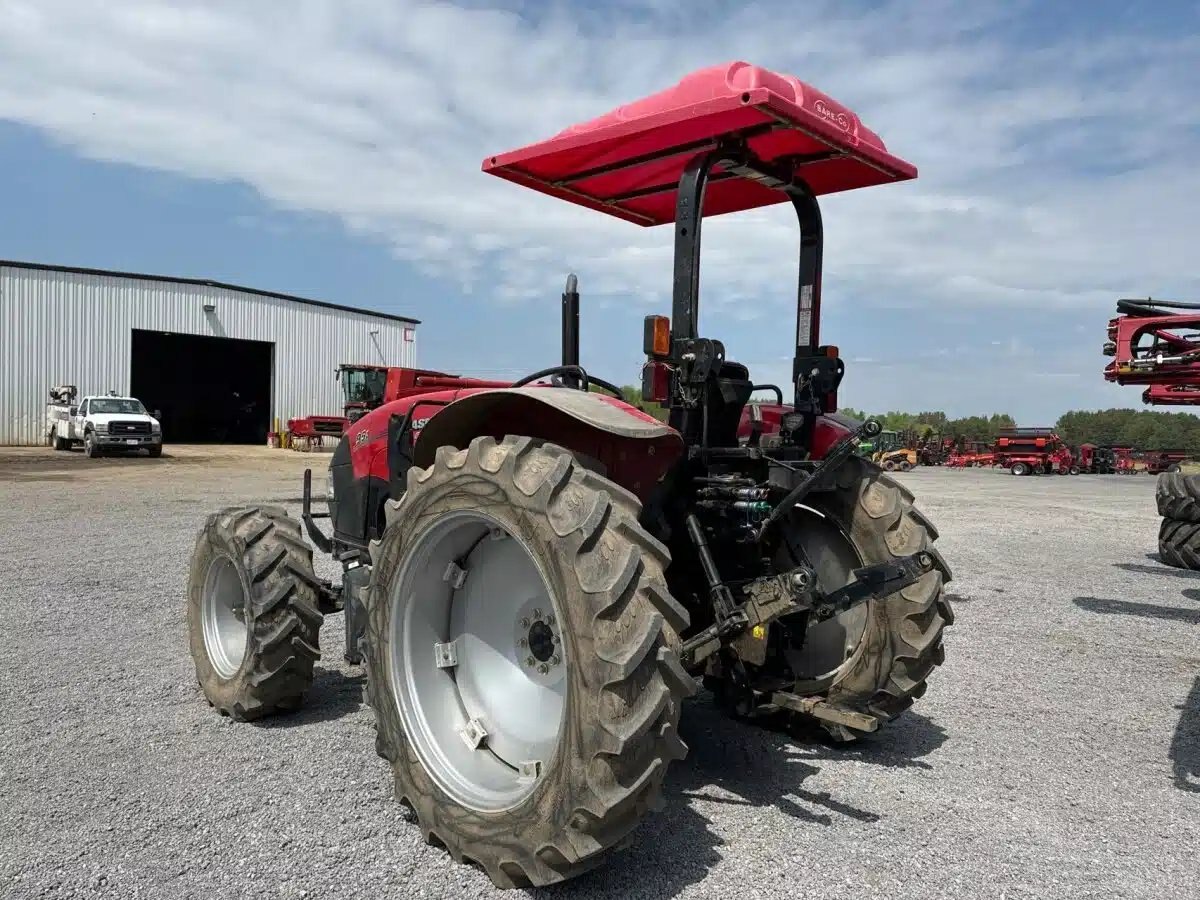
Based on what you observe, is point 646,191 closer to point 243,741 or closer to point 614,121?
point 614,121

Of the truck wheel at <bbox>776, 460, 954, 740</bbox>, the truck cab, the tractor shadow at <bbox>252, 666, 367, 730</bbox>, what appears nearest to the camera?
the truck wheel at <bbox>776, 460, 954, 740</bbox>

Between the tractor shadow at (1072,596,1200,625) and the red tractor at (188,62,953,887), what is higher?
the red tractor at (188,62,953,887)

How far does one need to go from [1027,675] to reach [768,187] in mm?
3409

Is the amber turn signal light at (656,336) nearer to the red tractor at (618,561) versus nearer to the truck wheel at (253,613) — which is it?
the red tractor at (618,561)

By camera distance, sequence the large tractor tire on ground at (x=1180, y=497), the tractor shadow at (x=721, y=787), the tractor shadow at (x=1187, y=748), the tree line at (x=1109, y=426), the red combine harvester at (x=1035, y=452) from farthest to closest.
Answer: the tree line at (x=1109, y=426)
the red combine harvester at (x=1035, y=452)
the large tractor tire on ground at (x=1180, y=497)
the tractor shadow at (x=1187, y=748)
the tractor shadow at (x=721, y=787)

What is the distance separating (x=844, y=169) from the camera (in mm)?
3721

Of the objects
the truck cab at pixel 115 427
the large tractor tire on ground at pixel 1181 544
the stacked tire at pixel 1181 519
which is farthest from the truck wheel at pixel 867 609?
the truck cab at pixel 115 427

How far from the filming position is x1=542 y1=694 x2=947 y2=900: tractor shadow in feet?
8.77

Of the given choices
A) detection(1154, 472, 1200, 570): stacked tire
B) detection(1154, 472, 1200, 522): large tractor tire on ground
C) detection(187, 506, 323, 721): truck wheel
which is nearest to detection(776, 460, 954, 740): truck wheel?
detection(187, 506, 323, 721): truck wheel

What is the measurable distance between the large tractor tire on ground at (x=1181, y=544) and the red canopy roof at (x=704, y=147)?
8283 mm

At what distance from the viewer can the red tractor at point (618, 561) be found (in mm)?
2418

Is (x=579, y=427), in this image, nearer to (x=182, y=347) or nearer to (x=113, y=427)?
(x=113, y=427)

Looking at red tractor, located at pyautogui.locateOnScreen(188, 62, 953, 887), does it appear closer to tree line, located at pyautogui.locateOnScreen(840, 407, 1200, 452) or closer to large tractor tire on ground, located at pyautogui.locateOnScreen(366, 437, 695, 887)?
large tractor tire on ground, located at pyautogui.locateOnScreen(366, 437, 695, 887)

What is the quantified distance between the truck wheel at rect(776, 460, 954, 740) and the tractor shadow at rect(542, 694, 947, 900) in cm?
21
